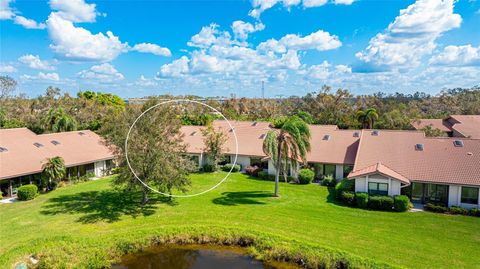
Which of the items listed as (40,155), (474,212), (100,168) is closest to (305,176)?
(474,212)

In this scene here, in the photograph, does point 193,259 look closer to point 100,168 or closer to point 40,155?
point 100,168

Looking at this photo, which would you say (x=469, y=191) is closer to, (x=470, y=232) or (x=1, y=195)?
(x=470, y=232)

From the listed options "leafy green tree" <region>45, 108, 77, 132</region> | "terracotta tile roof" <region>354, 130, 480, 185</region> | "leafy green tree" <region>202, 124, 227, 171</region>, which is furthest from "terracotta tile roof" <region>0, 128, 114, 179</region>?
"terracotta tile roof" <region>354, 130, 480, 185</region>

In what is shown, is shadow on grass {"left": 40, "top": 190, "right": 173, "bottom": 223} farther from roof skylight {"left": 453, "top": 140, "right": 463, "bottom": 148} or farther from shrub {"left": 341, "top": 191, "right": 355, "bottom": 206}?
roof skylight {"left": 453, "top": 140, "right": 463, "bottom": 148}

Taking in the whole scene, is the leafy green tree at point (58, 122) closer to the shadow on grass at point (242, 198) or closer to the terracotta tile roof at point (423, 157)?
the shadow on grass at point (242, 198)

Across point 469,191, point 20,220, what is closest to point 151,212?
point 20,220
